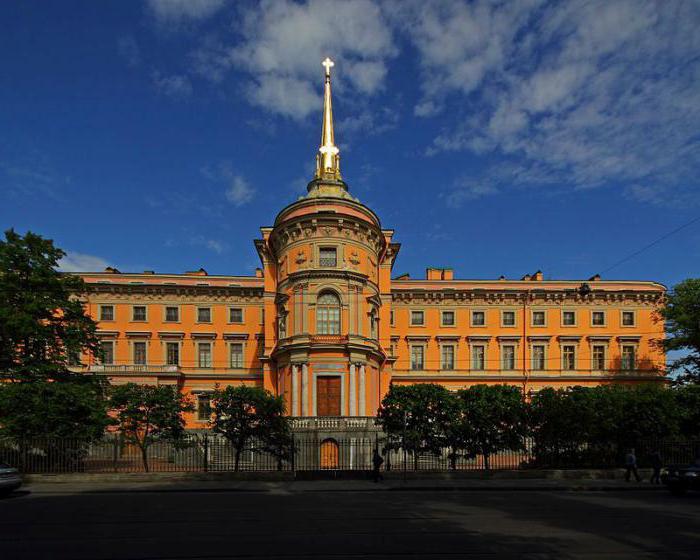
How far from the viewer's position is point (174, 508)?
15773 millimetres

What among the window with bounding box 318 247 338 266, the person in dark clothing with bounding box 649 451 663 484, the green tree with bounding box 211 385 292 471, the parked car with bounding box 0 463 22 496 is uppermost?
the window with bounding box 318 247 338 266

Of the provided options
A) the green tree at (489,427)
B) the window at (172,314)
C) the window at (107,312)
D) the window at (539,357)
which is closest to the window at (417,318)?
the window at (539,357)

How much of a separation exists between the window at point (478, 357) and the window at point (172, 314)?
1074 inches

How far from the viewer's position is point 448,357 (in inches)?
1876

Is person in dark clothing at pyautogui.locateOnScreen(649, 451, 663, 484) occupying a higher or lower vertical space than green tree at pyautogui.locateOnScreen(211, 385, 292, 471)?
lower

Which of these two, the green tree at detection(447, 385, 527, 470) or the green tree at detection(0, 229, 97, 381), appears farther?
the green tree at detection(0, 229, 97, 381)

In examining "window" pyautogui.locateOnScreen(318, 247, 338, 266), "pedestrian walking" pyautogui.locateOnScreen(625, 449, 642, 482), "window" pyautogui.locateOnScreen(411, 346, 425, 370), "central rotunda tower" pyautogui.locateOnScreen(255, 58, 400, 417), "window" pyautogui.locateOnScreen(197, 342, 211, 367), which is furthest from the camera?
"window" pyautogui.locateOnScreen(411, 346, 425, 370)

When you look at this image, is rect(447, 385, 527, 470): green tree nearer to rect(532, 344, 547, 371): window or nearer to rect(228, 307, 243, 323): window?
rect(532, 344, 547, 371): window

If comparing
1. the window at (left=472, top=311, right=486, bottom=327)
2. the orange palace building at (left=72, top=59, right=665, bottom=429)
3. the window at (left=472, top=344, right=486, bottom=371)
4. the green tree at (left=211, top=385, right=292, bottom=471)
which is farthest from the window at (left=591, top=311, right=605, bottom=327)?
the green tree at (left=211, top=385, right=292, bottom=471)

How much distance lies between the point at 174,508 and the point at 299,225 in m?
24.3

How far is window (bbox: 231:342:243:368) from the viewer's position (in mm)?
46656

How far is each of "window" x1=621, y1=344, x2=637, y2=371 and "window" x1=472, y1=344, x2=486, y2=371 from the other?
42.3ft

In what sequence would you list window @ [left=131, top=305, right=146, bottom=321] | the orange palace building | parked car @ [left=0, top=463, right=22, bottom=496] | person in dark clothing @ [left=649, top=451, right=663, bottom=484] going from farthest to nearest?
window @ [left=131, top=305, right=146, bottom=321], the orange palace building, person in dark clothing @ [left=649, top=451, right=663, bottom=484], parked car @ [left=0, top=463, right=22, bottom=496]

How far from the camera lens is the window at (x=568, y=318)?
48.2 m
